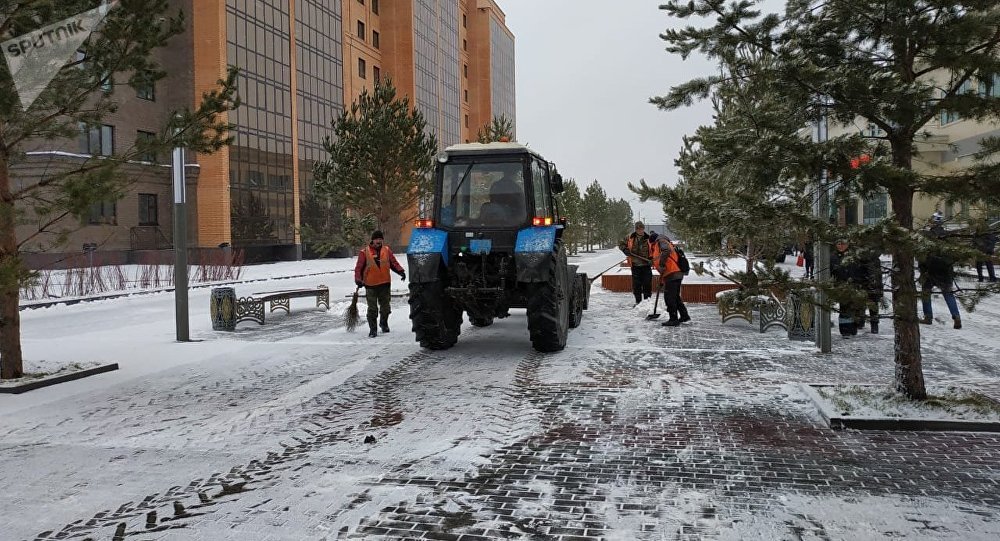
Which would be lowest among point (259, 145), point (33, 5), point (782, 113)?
point (782, 113)

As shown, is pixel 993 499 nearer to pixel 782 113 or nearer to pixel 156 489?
pixel 782 113

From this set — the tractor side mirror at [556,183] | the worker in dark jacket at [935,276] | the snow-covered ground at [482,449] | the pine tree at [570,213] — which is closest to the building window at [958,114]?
the worker in dark jacket at [935,276]

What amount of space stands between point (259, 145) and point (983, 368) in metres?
39.5

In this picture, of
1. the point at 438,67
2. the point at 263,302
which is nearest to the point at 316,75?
the point at 438,67

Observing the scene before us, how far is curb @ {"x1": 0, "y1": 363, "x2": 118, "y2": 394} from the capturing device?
7.38m

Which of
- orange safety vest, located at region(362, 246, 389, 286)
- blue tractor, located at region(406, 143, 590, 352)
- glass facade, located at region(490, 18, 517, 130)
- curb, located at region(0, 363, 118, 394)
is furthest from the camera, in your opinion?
glass facade, located at region(490, 18, 517, 130)

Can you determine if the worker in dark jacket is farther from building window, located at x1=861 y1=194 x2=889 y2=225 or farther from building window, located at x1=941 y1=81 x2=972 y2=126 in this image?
building window, located at x1=941 y1=81 x2=972 y2=126

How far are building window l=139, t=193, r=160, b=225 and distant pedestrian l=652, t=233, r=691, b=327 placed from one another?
31650 mm

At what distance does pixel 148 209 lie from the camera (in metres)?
36.5

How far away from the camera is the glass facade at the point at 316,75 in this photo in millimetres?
45188

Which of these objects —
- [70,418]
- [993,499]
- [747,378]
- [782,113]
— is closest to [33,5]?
[70,418]

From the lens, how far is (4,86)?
7.17 m

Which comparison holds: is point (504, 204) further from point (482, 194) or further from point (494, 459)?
point (494, 459)

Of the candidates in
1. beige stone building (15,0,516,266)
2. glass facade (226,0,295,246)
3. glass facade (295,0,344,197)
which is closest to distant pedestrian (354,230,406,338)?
beige stone building (15,0,516,266)
